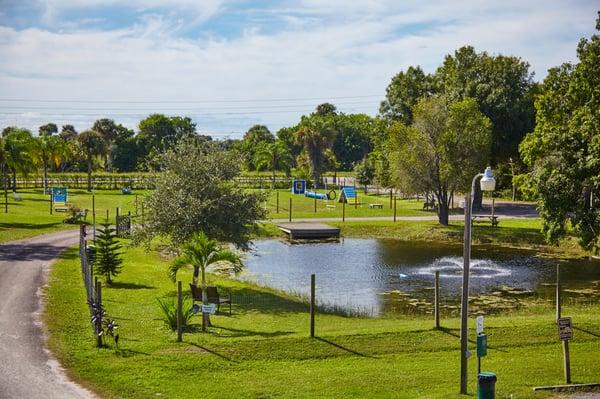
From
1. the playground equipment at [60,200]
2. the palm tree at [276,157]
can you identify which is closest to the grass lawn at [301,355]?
the playground equipment at [60,200]

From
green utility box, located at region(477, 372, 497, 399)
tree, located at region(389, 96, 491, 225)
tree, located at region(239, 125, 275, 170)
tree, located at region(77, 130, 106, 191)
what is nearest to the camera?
green utility box, located at region(477, 372, 497, 399)

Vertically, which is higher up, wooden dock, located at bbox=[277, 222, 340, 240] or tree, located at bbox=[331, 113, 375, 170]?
tree, located at bbox=[331, 113, 375, 170]

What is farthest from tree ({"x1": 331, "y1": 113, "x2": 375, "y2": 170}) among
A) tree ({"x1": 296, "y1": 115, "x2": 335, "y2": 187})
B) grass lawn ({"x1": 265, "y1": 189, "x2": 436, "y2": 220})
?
grass lawn ({"x1": 265, "y1": 189, "x2": 436, "y2": 220})

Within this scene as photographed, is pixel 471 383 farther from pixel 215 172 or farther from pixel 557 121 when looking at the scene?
pixel 557 121

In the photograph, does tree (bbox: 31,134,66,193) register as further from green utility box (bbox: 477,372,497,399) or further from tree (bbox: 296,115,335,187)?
green utility box (bbox: 477,372,497,399)

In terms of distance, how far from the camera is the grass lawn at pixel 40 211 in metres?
49.3

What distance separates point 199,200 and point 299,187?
5847cm

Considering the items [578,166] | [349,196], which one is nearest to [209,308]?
[578,166]

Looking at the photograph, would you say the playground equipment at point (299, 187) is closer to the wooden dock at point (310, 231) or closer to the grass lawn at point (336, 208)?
the grass lawn at point (336, 208)

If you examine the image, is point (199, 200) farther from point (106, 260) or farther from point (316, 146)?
point (316, 146)

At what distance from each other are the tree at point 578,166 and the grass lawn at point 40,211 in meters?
24.6

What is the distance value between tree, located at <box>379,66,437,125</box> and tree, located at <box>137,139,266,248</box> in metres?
43.6

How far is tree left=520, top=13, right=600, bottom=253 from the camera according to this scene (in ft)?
126

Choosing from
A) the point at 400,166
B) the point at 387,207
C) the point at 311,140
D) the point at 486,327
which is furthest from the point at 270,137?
the point at 486,327
